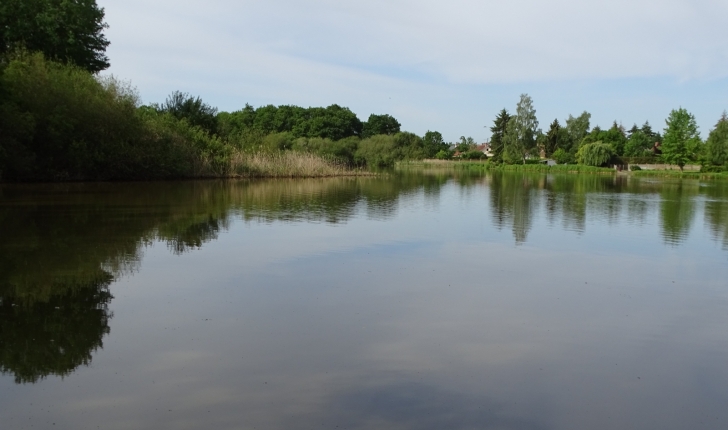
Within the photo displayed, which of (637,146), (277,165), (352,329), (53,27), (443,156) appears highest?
(53,27)

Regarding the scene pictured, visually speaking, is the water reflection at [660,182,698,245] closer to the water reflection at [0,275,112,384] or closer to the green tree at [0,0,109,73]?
the water reflection at [0,275,112,384]

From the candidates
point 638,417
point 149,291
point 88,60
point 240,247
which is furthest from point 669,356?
point 88,60

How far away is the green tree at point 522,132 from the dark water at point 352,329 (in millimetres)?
75782

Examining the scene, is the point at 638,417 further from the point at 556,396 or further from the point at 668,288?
the point at 668,288

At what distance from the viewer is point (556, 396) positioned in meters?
5.11

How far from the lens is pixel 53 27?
37281mm

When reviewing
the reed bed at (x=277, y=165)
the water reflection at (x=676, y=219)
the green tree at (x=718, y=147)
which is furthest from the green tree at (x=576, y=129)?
the water reflection at (x=676, y=219)

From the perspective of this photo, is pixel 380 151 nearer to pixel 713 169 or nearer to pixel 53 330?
pixel 713 169

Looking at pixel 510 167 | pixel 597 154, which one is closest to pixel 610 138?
pixel 597 154

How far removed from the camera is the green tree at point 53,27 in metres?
35.7

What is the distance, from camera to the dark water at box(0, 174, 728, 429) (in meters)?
4.76

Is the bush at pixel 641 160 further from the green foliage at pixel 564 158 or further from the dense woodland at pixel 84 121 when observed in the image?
the dense woodland at pixel 84 121

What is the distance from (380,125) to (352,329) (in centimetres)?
11796

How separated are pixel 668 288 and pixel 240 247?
7.88m
